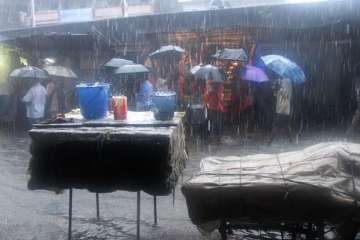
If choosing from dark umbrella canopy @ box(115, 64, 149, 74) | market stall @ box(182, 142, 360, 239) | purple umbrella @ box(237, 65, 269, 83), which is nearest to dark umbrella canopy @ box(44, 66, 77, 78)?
dark umbrella canopy @ box(115, 64, 149, 74)

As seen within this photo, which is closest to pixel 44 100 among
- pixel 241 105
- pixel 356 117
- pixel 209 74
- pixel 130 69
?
pixel 130 69

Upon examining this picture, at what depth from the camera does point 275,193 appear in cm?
394

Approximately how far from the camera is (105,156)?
4.70 m

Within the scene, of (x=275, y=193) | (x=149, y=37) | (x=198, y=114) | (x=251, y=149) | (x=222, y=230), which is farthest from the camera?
(x=149, y=37)

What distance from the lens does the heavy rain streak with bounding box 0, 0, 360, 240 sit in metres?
4.15

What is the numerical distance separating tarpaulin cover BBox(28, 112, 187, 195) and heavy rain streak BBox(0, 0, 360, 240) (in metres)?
0.01

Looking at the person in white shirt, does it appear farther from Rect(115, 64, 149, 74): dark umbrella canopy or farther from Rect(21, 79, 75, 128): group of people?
Rect(115, 64, 149, 74): dark umbrella canopy

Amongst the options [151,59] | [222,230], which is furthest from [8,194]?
[151,59]

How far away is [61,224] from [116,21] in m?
10.3

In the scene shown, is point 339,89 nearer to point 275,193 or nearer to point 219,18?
point 219,18

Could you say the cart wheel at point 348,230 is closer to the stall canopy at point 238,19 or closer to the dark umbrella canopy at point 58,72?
the stall canopy at point 238,19

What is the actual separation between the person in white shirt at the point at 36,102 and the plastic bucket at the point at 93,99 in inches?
297

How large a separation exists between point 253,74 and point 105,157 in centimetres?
820

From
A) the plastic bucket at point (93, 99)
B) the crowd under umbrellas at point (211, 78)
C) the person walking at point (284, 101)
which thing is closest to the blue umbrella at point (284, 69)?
the crowd under umbrellas at point (211, 78)
